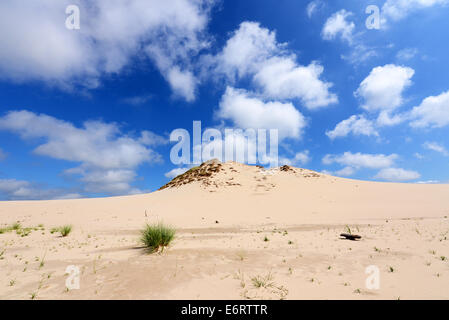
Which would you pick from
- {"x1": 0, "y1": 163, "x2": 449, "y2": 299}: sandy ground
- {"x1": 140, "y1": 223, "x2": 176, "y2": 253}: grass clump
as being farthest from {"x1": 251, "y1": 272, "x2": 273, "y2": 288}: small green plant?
{"x1": 140, "y1": 223, "x2": 176, "y2": 253}: grass clump

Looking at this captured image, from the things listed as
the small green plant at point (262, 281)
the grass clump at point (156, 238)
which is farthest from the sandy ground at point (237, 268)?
the grass clump at point (156, 238)

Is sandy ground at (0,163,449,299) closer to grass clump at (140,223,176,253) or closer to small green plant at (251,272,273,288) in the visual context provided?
small green plant at (251,272,273,288)

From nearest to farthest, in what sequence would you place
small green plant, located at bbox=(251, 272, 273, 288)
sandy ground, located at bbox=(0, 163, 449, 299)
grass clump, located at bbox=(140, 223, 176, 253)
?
1. sandy ground, located at bbox=(0, 163, 449, 299)
2. small green plant, located at bbox=(251, 272, 273, 288)
3. grass clump, located at bbox=(140, 223, 176, 253)

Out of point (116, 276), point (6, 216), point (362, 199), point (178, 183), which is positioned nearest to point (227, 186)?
point (178, 183)

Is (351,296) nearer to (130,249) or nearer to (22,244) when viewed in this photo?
(130,249)

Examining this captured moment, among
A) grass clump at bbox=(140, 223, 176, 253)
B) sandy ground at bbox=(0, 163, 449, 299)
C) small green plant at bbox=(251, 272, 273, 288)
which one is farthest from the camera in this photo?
grass clump at bbox=(140, 223, 176, 253)

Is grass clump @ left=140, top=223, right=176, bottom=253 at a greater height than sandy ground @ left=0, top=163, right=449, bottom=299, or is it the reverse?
grass clump @ left=140, top=223, right=176, bottom=253

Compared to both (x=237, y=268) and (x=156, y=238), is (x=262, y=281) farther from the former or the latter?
(x=156, y=238)

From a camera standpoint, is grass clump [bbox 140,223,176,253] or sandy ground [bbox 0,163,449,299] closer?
sandy ground [bbox 0,163,449,299]

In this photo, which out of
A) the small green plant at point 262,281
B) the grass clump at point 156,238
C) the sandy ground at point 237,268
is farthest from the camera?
the grass clump at point 156,238

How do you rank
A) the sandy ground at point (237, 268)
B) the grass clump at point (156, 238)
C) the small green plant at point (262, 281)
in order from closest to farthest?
the sandy ground at point (237, 268) < the small green plant at point (262, 281) < the grass clump at point (156, 238)

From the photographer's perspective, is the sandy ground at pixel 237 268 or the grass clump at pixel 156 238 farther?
the grass clump at pixel 156 238

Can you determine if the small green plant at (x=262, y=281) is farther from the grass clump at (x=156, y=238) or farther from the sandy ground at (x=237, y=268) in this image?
the grass clump at (x=156, y=238)

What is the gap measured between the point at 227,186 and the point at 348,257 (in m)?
28.9
